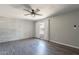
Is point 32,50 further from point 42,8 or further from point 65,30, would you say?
point 65,30

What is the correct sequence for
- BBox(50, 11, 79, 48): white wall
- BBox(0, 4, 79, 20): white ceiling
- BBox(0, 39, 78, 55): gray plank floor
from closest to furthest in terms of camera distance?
BBox(0, 4, 79, 20): white ceiling < BBox(0, 39, 78, 55): gray plank floor < BBox(50, 11, 79, 48): white wall

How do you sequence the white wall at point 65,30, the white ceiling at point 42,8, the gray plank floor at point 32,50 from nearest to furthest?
the white ceiling at point 42,8, the gray plank floor at point 32,50, the white wall at point 65,30

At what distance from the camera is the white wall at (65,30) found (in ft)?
8.70

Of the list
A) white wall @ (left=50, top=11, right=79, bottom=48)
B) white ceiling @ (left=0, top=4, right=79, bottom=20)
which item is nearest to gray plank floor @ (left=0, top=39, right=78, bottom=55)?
white wall @ (left=50, top=11, right=79, bottom=48)

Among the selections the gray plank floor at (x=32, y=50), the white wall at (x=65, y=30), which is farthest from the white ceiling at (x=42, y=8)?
the gray plank floor at (x=32, y=50)

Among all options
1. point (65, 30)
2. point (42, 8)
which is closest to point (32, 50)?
point (42, 8)

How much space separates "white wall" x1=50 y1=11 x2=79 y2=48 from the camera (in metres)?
2.65

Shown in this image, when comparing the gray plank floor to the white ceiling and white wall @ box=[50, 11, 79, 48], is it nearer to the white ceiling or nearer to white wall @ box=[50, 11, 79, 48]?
white wall @ box=[50, 11, 79, 48]

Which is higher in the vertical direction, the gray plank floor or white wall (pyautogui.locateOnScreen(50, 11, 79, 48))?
white wall (pyautogui.locateOnScreen(50, 11, 79, 48))

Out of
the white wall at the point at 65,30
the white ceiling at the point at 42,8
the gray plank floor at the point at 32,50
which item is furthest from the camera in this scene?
the white wall at the point at 65,30

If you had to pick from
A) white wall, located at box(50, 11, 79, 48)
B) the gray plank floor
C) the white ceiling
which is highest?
the white ceiling

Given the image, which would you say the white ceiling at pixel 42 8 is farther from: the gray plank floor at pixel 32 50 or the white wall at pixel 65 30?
the gray plank floor at pixel 32 50
